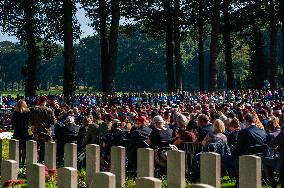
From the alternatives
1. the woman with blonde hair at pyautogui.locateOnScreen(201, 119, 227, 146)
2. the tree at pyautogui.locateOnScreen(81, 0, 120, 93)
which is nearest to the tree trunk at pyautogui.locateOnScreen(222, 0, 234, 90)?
the tree at pyautogui.locateOnScreen(81, 0, 120, 93)

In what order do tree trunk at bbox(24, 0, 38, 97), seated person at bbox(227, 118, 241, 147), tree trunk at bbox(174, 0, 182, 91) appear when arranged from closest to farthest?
seated person at bbox(227, 118, 241, 147)
tree trunk at bbox(24, 0, 38, 97)
tree trunk at bbox(174, 0, 182, 91)

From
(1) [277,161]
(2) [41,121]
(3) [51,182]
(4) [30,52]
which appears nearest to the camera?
(3) [51,182]

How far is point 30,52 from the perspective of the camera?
45.3 meters

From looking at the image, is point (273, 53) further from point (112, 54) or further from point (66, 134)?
point (66, 134)

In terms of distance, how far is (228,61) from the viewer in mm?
50938

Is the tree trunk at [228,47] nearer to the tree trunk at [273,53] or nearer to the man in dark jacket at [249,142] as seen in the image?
the tree trunk at [273,53]

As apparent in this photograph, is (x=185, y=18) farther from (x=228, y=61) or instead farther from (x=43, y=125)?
(x=43, y=125)

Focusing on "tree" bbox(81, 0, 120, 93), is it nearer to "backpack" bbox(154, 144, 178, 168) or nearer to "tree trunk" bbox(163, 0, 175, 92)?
"tree trunk" bbox(163, 0, 175, 92)

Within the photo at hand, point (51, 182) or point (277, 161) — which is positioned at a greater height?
point (277, 161)

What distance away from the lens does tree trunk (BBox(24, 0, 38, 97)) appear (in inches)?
1731

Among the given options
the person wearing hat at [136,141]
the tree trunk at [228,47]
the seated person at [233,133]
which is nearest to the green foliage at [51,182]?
the person wearing hat at [136,141]

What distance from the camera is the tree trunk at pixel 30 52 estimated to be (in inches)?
1731

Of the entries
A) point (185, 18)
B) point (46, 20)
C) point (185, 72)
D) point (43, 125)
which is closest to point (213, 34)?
point (185, 18)

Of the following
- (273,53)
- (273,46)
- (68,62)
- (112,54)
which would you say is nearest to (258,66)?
(273,46)
